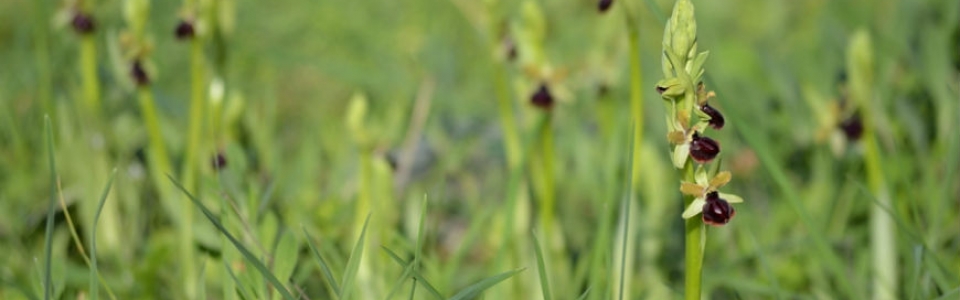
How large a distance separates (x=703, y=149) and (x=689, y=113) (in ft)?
0.14

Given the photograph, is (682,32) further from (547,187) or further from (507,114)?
(507,114)

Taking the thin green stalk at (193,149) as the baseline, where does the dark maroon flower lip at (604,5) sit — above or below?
above

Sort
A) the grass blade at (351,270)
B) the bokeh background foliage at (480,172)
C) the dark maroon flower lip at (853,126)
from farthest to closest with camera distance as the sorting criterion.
Result: the dark maroon flower lip at (853,126), the bokeh background foliage at (480,172), the grass blade at (351,270)

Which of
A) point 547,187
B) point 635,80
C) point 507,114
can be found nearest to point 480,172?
point 507,114

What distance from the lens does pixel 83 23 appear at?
2109 mm

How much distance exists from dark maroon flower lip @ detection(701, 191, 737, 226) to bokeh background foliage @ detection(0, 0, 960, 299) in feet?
0.71

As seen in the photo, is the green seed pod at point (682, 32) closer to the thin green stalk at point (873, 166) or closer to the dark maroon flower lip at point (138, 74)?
the thin green stalk at point (873, 166)

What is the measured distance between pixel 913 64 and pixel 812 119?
0.95 feet

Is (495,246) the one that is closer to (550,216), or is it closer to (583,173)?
(550,216)

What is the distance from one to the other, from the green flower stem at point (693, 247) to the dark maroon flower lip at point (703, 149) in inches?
1.7

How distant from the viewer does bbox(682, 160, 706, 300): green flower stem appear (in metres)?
1.22

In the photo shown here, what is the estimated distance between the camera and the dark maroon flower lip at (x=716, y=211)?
3.83 ft

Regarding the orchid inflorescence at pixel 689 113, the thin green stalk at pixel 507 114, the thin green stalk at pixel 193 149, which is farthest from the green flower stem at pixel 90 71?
the orchid inflorescence at pixel 689 113

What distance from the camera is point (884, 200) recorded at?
2.06m
